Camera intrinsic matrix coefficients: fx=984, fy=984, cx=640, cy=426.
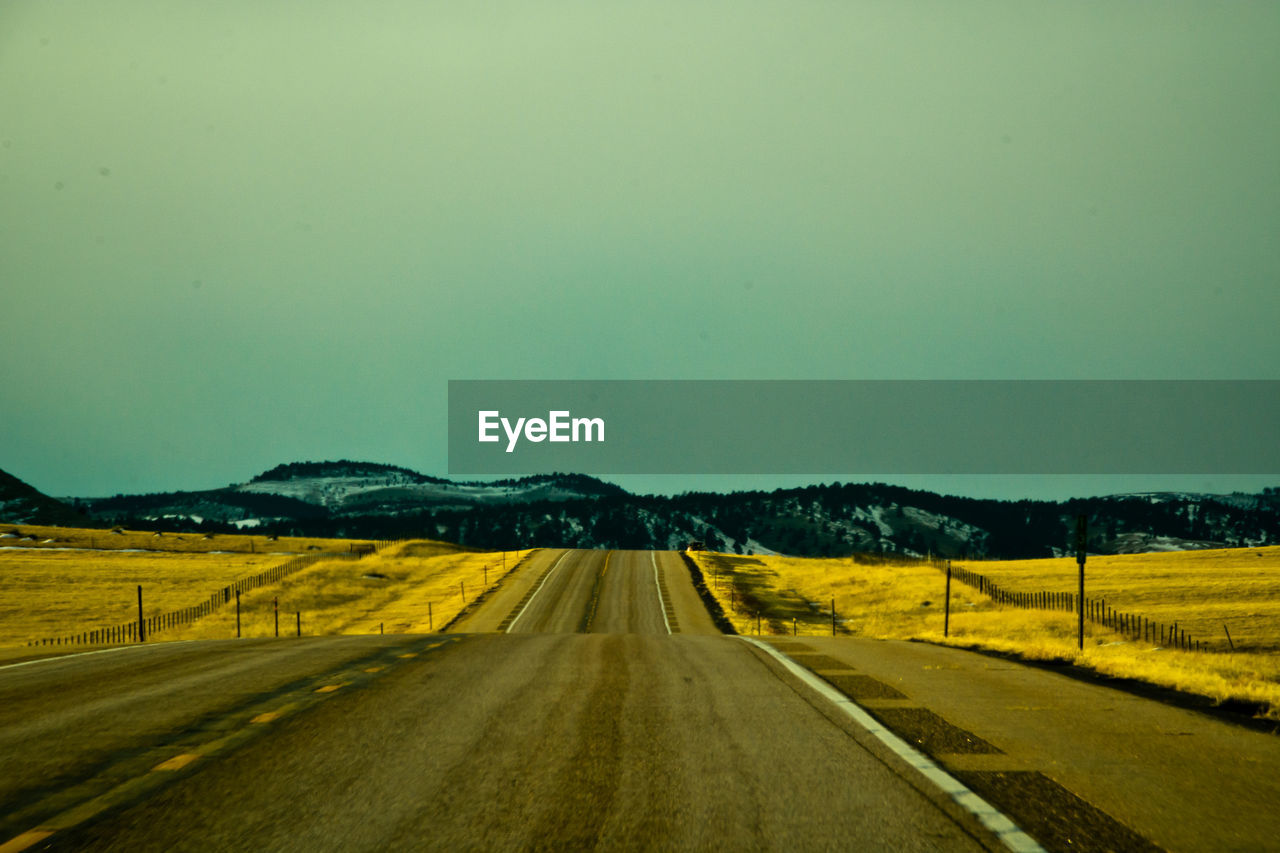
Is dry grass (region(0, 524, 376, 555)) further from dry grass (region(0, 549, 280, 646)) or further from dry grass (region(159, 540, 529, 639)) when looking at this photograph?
dry grass (region(159, 540, 529, 639))

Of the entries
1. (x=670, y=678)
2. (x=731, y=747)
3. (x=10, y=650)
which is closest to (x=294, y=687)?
(x=670, y=678)

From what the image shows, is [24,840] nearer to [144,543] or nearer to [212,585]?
[212,585]

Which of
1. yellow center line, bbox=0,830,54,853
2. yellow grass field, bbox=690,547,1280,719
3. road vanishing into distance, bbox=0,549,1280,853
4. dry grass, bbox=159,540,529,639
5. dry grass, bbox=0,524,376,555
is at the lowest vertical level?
dry grass, bbox=0,524,376,555

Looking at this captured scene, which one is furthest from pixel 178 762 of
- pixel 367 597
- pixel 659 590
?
pixel 367 597

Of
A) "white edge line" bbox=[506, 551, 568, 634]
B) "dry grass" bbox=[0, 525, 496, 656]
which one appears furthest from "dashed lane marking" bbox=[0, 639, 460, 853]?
"dry grass" bbox=[0, 525, 496, 656]

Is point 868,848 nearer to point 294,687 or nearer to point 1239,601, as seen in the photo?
point 294,687

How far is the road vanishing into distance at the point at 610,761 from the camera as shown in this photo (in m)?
5.32

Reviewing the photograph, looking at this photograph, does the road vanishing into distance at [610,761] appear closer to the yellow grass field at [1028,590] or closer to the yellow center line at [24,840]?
the yellow center line at [24,840]

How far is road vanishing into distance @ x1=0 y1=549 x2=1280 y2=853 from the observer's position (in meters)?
5.32

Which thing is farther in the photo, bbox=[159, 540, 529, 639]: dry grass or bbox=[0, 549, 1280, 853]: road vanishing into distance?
bbox=[159, 540, 529, 639]: dry grass

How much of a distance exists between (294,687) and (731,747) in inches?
217

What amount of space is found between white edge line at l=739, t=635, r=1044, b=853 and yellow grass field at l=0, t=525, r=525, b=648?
50722mm

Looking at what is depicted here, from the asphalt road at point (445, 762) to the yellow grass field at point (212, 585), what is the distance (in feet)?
158

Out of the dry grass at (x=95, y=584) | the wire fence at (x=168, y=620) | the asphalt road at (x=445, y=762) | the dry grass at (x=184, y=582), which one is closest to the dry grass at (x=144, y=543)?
the dry grass at (x=184, y=582)
